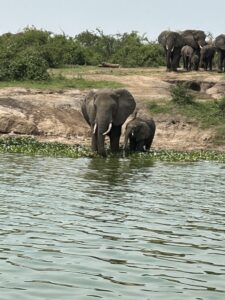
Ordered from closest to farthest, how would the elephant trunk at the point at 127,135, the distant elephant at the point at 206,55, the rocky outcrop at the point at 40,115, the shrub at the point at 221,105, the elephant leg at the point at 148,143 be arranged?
the elephant trunk at the point at 127,135, the elephant leg at the point at 148,143, the rocky outcrop at the point at 40,115, the shrub at the point at 221,105, the distant elephant at the point at 206,55

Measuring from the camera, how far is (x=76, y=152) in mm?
21781

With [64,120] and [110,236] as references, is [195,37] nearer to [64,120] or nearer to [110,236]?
[64,120]

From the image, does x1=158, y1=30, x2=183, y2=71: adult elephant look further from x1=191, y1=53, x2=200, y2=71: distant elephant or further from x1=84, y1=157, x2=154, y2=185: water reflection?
x1=84, y1=157, x2=154, y2=185: water reflection

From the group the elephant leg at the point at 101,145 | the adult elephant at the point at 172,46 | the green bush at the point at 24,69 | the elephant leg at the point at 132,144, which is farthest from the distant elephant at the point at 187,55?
the elephant leg at the point at 101,145

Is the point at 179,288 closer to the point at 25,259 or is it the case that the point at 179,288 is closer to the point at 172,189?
the point at 25,259

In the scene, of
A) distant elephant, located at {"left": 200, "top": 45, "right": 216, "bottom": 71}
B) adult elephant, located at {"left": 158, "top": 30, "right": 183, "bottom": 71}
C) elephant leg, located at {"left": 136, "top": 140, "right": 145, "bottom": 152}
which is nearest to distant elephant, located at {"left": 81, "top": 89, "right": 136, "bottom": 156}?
elephant leg, located at {"left": 136, "top": 140, "right": 145, "bottom": 152}

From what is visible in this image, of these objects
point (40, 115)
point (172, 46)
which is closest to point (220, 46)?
point (172, 46)

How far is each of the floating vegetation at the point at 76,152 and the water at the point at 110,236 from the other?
4.28m

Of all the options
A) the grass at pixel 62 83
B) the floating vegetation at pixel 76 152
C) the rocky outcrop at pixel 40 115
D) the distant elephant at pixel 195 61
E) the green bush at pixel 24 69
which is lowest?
the floating vegetation at pixel 76 152

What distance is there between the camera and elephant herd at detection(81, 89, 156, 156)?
2172 cm

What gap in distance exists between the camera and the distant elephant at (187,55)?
121ft

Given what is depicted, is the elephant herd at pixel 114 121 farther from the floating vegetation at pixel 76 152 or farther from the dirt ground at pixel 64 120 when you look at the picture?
the dirt ground at pixel 64 120

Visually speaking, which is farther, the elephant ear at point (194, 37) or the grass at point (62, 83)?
the elephant ear at point (194, 37)

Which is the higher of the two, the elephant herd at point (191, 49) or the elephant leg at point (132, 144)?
the elephant herd at point (191, 49)
